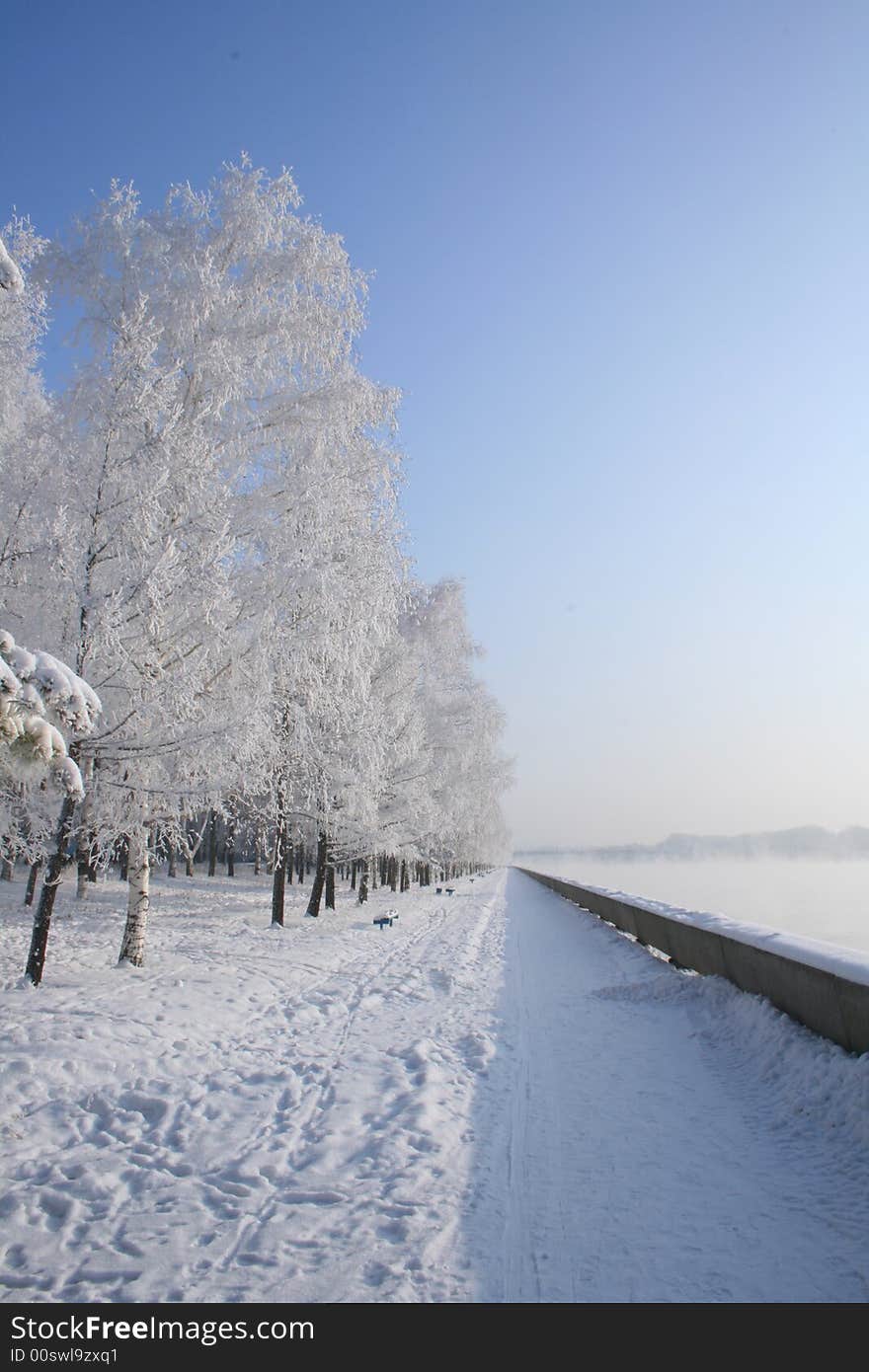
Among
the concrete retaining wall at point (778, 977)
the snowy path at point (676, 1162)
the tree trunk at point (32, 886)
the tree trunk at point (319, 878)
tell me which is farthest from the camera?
the tree trunk at point (32, 886)

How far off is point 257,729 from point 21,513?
372cm

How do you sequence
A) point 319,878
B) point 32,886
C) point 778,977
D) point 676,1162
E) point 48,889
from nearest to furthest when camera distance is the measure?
point 676,1162 < point 778,977 < point 48,889 < point 319,878 < point 32,886

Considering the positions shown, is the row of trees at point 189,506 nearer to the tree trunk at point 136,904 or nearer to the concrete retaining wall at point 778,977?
the tree trunk at point 136,904

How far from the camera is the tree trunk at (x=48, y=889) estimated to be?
731cm

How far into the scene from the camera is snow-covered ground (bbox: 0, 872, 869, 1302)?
2.86 m

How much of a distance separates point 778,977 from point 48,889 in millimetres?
7534

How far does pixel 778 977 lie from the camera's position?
5.96 m

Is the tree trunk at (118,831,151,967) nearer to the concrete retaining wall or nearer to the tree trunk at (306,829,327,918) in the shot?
the concrete retaining wall

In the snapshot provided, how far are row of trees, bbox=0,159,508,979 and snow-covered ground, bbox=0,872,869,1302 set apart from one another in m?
2.57

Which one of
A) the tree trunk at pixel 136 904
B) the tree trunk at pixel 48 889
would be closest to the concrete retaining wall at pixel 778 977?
the tree trunk at pixel 136 904

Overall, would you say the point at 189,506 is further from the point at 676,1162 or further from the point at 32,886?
the point at 32,886

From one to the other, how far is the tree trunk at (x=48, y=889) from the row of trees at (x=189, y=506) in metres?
0.04

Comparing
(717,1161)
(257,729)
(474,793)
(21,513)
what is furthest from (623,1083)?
(474,793)

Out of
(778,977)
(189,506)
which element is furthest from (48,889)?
(778,977)
